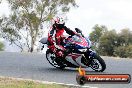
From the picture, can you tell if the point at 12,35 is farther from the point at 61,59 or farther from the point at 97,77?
the point at 97,77

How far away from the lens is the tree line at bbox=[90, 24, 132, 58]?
36.7 m

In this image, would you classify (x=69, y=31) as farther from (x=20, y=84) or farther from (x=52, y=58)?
(x=20, y=84)

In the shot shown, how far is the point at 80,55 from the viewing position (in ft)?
44.7

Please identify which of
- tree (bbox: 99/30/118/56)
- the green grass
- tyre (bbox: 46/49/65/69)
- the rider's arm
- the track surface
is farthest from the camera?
tree (bbox: 99/30/118/56)

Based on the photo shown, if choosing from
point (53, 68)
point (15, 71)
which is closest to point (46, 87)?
point (15, 71)

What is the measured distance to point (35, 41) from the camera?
130ft

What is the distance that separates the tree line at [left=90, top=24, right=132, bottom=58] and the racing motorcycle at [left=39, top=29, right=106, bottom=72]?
22069 millimetres

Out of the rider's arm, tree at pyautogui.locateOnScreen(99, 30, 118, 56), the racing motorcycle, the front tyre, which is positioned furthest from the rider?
tree at pyautogui.locateOnScreen(99, 30, 118, 56)

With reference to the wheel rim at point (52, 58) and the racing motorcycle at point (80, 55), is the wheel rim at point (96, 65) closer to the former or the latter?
the racing motorcycle at point (80, 55)

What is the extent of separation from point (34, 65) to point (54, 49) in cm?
143

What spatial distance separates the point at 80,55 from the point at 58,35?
2.58 ft

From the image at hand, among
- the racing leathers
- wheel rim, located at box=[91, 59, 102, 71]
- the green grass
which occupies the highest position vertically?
the racing leathers

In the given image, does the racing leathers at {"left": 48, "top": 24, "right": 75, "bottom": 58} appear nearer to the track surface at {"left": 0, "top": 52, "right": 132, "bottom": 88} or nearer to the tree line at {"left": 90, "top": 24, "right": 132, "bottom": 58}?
the track surface at {"left": 0, "top": 52, "right": 132, "bottom": 88}

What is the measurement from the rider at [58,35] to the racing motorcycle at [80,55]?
0.12m
